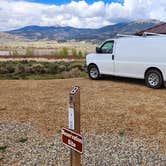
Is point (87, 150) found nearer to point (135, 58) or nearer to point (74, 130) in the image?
point (74, 130)

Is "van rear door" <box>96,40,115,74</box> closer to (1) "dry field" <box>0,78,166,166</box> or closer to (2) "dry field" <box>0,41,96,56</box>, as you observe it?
(1) "dry field" <box>0,78,166,166</box>

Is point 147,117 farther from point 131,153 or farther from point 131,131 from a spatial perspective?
point 131,153

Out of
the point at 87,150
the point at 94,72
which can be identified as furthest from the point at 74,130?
the point at 94,72

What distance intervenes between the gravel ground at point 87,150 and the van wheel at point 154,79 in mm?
6153

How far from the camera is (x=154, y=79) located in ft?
45.6

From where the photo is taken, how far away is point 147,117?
30.9 ft

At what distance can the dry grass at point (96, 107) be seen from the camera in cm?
857

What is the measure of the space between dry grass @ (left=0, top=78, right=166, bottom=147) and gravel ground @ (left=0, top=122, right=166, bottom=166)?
385 millimetres

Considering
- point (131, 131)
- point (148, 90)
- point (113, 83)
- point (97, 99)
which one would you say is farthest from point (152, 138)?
point (113, 83)

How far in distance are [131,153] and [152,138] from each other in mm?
1036

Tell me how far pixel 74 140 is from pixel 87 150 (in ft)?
8.55

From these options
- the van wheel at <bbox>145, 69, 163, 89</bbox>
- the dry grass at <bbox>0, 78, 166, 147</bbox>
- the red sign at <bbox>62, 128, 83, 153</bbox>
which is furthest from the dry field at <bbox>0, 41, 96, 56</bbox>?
the red sign at <bbox>62, 128, 83, 153</bbox>

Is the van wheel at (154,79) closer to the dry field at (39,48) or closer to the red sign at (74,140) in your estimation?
the red sign at (74,140)

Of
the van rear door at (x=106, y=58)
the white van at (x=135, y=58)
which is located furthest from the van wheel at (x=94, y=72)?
the van rear door at (x=106, y=58)
